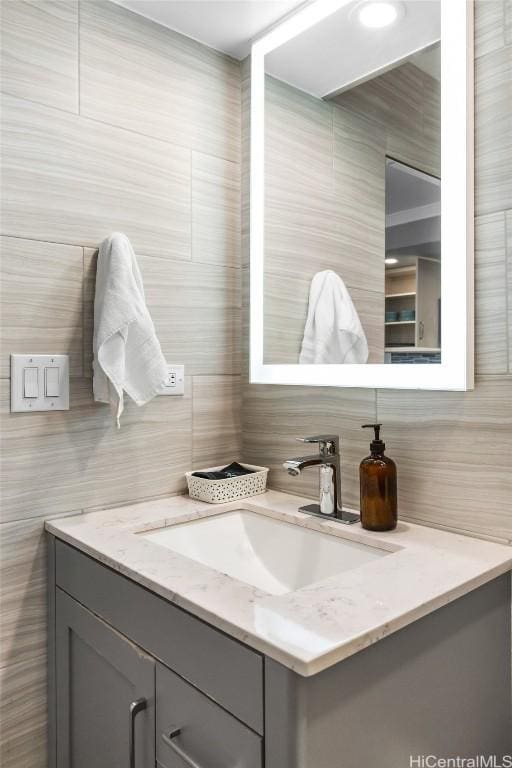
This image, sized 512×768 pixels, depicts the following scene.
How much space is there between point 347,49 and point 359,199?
366 millimetres

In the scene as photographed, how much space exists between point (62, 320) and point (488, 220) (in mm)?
955

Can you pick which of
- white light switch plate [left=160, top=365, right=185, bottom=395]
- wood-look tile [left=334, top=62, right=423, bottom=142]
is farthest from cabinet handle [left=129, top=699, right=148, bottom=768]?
wood-look tile [left=334, top=62, right=423, bottom=142]

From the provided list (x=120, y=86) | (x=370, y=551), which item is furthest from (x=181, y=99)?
(x=370, y=551)

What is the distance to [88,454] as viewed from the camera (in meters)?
1.36

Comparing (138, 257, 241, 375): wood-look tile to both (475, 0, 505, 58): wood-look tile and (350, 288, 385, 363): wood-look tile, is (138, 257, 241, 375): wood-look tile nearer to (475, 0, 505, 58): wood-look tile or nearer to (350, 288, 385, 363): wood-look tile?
(350, 288, 385, 363): wood-look tile

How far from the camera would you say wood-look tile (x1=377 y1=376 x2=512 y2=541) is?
1085 millimetres

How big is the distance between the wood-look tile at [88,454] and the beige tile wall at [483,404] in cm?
59

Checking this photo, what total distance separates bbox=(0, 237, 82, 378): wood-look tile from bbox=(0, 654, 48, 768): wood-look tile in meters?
0.68

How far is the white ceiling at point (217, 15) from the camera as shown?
1.42m

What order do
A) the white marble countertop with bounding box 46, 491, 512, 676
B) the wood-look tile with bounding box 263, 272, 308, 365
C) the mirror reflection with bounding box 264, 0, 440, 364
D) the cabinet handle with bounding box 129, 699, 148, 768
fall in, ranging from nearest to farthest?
the white marble countertop with bounding box 46, 491, 512, 676
the cabinet handle with bounding box 129, 699, 148, 768
the mirror reflection with bounding box 264, 0, 440, 364
the wood-look tile with bounding box 263, 272, 308, 365

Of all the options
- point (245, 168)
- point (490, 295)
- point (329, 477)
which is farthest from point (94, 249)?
point (490, 295)

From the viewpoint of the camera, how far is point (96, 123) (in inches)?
53.7

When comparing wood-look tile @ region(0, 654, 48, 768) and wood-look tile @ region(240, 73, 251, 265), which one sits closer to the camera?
wood-look tile @ region(0, 654, 48, 768)

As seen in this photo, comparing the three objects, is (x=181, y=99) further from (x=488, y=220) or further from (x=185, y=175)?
(x=488, y=220)
